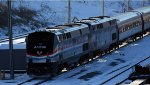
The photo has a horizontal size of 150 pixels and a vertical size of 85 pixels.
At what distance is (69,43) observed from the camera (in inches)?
1387

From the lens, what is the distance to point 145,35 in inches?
2520

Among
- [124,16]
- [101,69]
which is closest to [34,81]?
[101,69]

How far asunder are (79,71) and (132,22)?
2142 centimetres

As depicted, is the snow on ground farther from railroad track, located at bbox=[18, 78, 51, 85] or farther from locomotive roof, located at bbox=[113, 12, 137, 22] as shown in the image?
railroad track, located at bbox=[18, 78, 51, 85]

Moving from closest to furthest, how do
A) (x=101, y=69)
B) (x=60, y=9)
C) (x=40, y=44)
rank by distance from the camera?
(x=40, y=44) < (x=101, y=69) < (x=60, y=9)

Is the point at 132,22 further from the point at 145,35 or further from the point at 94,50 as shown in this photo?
the point at 94,50

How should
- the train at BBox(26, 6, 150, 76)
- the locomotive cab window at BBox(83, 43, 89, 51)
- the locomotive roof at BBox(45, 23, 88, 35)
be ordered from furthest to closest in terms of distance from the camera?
the locomotive cab window at BBox(83, 43, 89, 51) < the locomotive roof at BBox(45, 23, 88, 35) < the train at BBox(26, 6, 150, 76)

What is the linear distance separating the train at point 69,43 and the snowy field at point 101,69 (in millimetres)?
685

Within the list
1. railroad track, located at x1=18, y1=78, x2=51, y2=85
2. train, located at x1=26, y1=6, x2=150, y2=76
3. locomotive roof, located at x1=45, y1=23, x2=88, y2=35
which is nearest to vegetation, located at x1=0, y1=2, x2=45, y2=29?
train, located at x1=26, y1=6, x2=150, y2=76

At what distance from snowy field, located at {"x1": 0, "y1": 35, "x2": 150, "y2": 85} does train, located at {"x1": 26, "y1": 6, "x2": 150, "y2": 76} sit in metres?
0.68

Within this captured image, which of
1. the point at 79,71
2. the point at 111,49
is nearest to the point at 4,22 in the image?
the point at 111,49

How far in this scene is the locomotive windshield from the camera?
1280 inches

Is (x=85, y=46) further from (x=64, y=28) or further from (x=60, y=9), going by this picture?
(x=60, y=9)

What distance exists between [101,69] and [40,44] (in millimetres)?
5595
